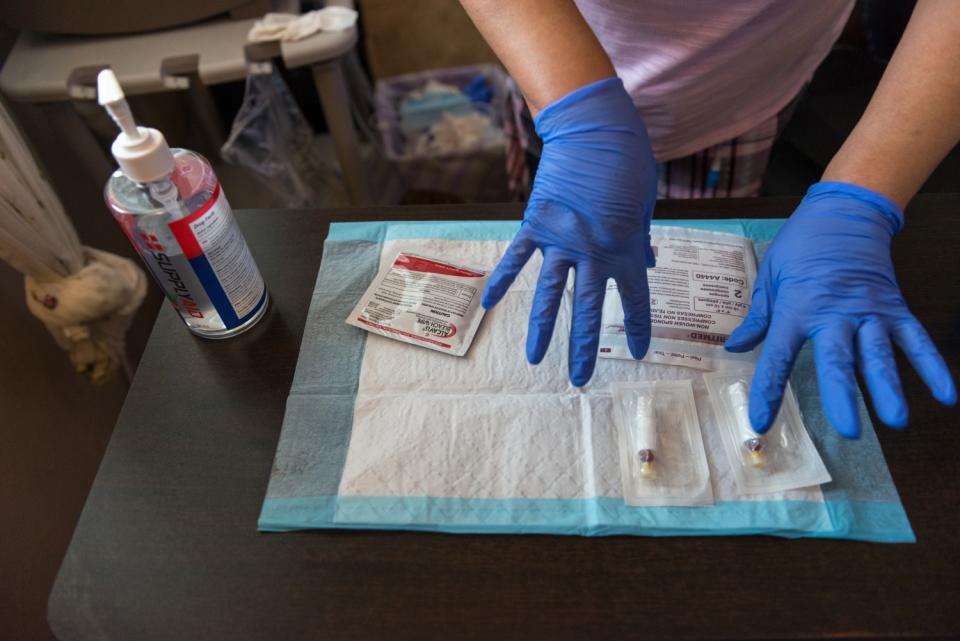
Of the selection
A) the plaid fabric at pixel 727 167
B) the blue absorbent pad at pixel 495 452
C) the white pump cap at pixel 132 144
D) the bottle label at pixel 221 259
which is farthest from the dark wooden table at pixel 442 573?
the plaid fabric at pixel 727 167

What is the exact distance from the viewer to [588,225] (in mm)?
595

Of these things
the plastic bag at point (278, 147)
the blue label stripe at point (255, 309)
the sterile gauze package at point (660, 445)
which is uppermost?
the blue label stripe at point (255, 309)

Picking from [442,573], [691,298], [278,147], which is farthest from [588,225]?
[278,147]

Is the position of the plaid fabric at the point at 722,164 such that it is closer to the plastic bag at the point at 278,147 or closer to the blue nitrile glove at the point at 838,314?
the blue nitrile glove at the point at 838,314

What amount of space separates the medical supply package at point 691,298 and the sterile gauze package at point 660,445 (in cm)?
4

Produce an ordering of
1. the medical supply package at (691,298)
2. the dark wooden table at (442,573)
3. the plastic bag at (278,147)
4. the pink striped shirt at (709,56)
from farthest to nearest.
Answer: the plastic bag at (278,147)
the pink striped shirt at (709,56)
the medical supply package at (691,298)
the dark wooden table at (442,573)

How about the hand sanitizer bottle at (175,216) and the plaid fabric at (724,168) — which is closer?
the hand sanitizer bottle at (175,216)

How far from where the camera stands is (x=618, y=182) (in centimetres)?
59

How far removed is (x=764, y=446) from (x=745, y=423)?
24 millimetres

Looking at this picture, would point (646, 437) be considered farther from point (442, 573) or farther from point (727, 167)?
point (727, 167)

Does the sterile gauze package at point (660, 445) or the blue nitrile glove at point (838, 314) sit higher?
the blue nitrile glove at point (838, 314)

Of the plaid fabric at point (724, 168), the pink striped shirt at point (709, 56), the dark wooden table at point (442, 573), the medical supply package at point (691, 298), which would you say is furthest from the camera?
the plaid fabric at point (724, 168)

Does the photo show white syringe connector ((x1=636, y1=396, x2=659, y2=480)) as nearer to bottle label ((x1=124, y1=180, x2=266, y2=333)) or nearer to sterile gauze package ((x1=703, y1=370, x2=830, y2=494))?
sterile gauze package ((x1=703, y1=370, x2=830, y2=494))

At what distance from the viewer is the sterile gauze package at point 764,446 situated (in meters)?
0.54
